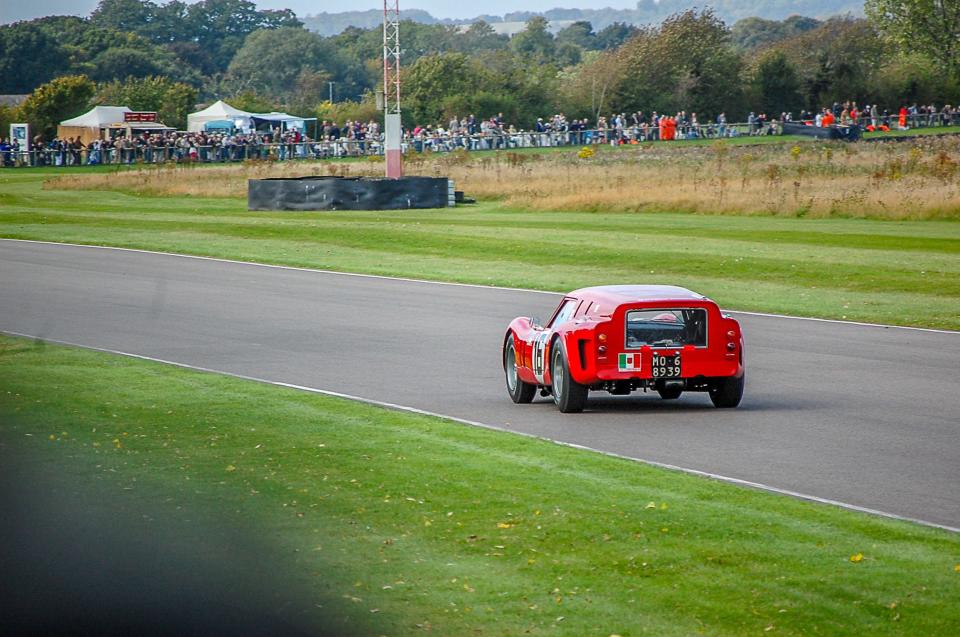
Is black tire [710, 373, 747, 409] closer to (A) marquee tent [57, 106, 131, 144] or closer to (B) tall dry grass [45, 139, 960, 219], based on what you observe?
(B) tall dry grass [45, 139, 960, 219]

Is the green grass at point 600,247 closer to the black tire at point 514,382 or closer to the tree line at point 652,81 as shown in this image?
the black tire at point 514,382

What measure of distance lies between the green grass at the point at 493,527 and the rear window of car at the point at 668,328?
207 cm

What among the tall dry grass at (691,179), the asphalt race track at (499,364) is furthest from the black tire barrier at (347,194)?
the asphalt race track at (499,364)

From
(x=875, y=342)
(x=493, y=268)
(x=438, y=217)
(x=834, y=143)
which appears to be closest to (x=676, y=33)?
(x=834, y=143)

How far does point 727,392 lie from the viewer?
44.2 ft

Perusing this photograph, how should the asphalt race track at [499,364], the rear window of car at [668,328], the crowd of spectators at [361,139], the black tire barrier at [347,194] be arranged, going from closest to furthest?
the asphalt race track at [499,364] < the rear window of car at [668,328] < the black tire barrier at [347,194] < the crowd of spectators at [361,139]

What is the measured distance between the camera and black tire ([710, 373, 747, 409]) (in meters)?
13.4

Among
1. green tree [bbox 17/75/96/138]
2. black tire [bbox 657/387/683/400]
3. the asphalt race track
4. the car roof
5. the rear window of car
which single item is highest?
green tree [bbox 17/75/96/138]

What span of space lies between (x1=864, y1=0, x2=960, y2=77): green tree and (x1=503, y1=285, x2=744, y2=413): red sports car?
102 metres

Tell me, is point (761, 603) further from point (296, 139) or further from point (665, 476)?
point (296, 139)

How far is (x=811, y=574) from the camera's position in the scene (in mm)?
7453

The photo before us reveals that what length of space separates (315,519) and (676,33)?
10070 centimetres

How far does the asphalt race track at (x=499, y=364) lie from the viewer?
10.9 m

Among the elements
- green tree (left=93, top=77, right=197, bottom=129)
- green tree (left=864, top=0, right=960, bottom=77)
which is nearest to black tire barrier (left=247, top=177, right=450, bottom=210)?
green tree (left=93, top=77, right=197, bottom=129)
